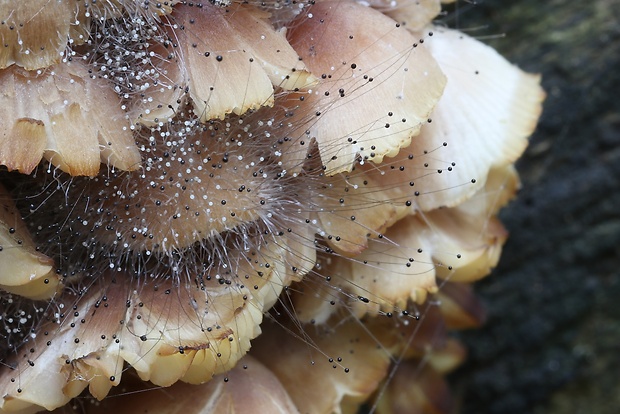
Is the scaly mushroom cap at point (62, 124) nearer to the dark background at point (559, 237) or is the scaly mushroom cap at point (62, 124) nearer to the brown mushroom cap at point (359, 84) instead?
the brown mushroom cap at point (359, 84)

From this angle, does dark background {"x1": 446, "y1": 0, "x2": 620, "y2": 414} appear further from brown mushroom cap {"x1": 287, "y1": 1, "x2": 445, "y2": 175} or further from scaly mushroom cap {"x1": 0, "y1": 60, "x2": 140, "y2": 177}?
scaly mushroom cap {"x1": 0, "y1": 60, "x2": 140, "y2": 177}

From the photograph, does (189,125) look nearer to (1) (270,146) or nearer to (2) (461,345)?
(1) (270,146)

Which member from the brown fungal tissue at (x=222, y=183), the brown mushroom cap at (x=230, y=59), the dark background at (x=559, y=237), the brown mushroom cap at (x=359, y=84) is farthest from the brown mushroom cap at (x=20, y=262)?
the dark background at (x=559, y=237)

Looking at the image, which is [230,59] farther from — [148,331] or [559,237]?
[559,237]

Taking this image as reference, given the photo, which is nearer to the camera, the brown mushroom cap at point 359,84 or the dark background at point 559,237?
the brown mushroom cap at point 359,84

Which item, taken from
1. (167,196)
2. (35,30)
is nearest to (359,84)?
(167,196)

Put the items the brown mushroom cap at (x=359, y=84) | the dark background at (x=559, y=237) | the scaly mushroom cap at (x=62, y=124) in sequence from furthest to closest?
the dark background at (x=559, y=237), the brown mushroom cap at (x=359, y=84), the scaly mushroom cap at (x=62, y=124)

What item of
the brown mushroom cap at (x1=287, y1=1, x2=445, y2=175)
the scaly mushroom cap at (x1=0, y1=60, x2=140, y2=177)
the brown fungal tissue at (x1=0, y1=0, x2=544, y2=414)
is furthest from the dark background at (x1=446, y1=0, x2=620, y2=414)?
the scaly mushroom cap at (x1=0, y1=60, x2=140, y2=177)
